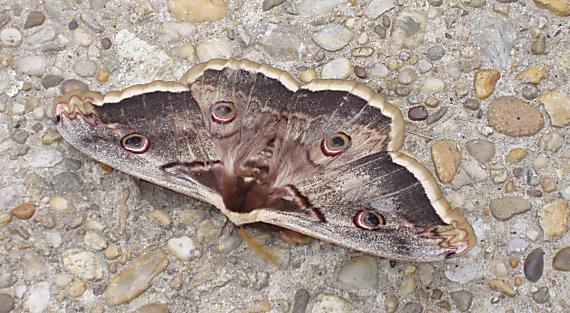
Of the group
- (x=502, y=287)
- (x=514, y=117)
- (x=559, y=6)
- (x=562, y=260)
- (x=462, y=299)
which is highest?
(x=559, y=6)

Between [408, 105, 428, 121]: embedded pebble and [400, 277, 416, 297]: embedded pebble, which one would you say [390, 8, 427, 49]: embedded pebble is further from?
[400, 277, 416, 297]: embedded pebble

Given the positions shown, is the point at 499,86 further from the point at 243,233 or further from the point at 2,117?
the point at 2,117

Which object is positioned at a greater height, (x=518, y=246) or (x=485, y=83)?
(x=485, y=83)

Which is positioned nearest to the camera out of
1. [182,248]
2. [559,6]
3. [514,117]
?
[182,248]

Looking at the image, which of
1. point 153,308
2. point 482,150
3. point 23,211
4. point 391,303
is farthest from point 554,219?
point 23,211

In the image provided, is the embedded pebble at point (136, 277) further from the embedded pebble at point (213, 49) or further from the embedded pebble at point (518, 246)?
the embedded pebble at point (518, 246)

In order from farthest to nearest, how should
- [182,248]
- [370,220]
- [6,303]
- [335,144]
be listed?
[182,248] < [6,303] < [335,144] < [370,220]

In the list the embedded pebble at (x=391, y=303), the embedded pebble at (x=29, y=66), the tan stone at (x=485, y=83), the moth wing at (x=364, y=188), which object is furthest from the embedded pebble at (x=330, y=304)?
the embedded pebble at (x=29, y=66)

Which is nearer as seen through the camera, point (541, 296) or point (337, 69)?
point (541, 296)

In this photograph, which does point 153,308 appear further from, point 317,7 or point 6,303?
point 317,7
